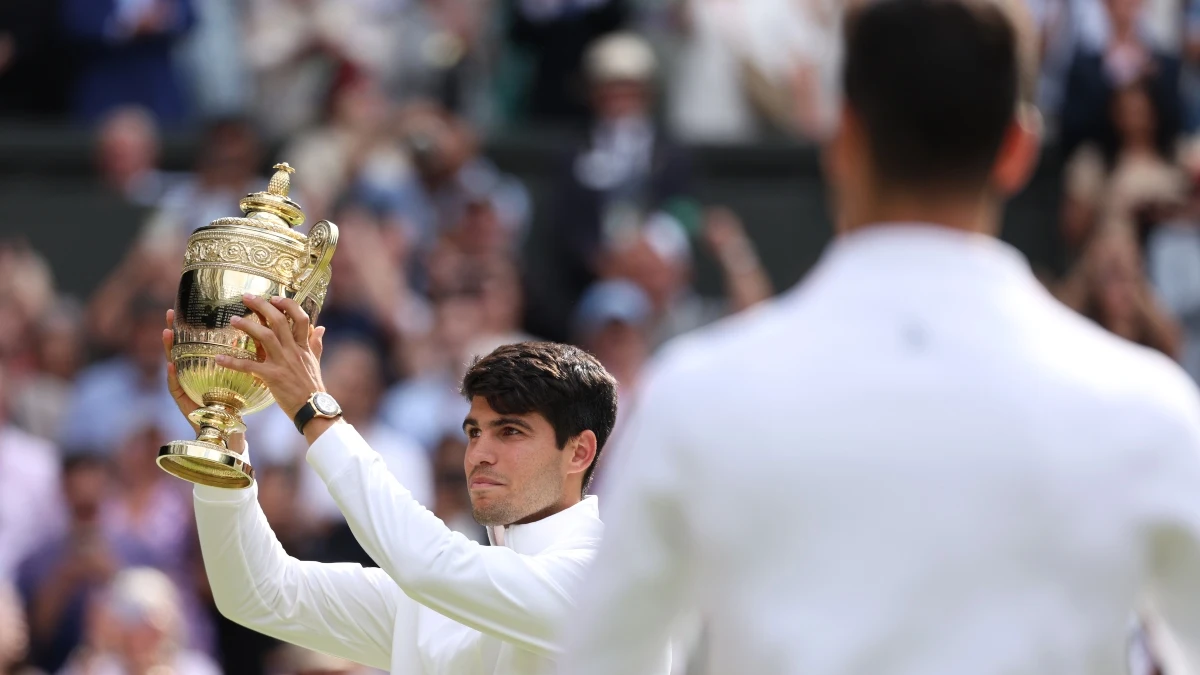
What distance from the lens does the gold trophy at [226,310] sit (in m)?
3.87

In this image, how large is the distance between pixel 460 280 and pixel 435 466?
1.80 meters

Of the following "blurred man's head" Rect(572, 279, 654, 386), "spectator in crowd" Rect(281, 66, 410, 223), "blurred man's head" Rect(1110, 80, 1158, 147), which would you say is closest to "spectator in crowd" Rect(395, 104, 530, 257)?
"spectator in crowd" Rect(281, 66, 410, 223)

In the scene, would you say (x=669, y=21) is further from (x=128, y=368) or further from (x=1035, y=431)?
(x=1035, y=431)

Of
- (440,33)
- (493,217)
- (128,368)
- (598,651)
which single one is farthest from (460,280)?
(598,651)

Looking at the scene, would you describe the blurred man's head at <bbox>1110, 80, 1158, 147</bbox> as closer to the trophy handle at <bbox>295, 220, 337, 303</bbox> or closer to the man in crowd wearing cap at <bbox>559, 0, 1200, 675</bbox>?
the trophy handle at <bbox>295, 220, 337, 303</bbox>

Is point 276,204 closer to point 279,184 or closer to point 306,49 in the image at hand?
point 279,184

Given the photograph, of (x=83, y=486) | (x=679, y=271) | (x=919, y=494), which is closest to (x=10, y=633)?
(x=83, y=486)

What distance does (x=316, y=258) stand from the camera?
157 inches

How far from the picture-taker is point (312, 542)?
27.8 ft

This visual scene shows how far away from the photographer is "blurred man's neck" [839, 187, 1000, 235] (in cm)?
244

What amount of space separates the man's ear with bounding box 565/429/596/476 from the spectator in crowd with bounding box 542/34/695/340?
6473 millimetres

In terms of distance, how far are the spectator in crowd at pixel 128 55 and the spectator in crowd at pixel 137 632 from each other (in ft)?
16.5

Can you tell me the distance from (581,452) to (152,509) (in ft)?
17.3

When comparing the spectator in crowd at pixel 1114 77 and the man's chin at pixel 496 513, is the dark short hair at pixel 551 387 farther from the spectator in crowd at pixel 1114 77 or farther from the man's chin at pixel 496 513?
the spectator in crowd at pixel 1114 77
